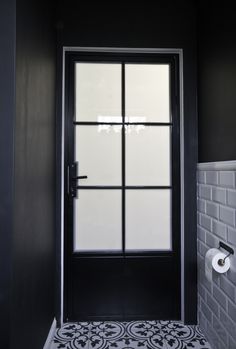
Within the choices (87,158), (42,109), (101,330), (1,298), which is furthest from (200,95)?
(101,330)

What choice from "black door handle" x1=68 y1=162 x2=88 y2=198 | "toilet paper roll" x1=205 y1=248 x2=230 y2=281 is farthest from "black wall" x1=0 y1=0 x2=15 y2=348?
"toilet paper roll" x1=205 y1=248 x2=230 y2=281

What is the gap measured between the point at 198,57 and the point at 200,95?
28 centimetres

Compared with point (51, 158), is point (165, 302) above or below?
below

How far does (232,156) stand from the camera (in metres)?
1.30

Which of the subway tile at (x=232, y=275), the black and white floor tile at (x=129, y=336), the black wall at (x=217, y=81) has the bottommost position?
the black and white floor tile at (x=129, y=336)

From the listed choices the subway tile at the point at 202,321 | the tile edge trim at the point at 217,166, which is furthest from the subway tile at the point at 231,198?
the subway tile at the point at 202,321

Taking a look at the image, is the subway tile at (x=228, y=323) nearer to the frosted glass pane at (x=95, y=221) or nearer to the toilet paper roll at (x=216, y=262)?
the toilet paper roll at (x=216, y=262)

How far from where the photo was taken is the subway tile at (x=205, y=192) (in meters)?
1.55

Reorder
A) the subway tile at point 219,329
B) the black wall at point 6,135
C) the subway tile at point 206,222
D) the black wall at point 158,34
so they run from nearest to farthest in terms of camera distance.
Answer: the black wall at point 6,135
the subway tile at point 219,329
the subway tile at point 206,222
the black wall at point 158,34

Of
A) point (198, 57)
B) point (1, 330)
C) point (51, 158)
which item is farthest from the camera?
point (198, 57)

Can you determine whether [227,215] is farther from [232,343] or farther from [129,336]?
[129,336]

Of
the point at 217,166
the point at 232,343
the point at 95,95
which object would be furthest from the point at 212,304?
the point at 95,95

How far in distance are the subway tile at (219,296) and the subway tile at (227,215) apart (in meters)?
0.40

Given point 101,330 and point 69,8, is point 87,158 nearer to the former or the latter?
point 69,8
